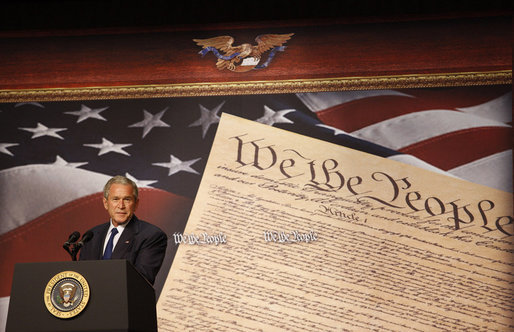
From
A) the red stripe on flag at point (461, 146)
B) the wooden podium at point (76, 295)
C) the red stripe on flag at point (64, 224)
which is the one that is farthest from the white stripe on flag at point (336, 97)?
the wooden podium at point (76, 295)

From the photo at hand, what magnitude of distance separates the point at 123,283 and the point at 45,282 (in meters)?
0.24

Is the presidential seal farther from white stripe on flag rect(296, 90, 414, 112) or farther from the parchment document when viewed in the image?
white stripe on flag rect(296, 90, 414, 112)

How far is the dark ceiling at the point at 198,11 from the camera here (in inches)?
169

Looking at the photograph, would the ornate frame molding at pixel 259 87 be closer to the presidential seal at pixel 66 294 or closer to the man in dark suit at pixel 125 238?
the man in dark suit at pixel 125 238

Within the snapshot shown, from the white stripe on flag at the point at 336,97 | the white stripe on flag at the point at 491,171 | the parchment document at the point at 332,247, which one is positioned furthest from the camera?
the white stripe on flag at the point at 336,97

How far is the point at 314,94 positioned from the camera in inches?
165

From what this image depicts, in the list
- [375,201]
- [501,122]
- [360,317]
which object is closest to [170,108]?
[375,201]

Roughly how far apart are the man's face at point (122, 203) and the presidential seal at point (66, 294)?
1.62 metres

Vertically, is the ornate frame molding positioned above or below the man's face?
above

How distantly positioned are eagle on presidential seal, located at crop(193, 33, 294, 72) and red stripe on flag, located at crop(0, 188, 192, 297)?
0.94 m

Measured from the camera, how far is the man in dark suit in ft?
10.1

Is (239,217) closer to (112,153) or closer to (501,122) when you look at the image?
(112,153)

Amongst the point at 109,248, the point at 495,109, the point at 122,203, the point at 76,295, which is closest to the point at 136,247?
the point at 109,248

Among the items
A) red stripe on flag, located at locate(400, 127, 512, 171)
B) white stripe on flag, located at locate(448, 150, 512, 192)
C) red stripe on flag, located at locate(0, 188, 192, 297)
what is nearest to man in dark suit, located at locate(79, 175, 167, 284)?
red stripe on flag, located at locate(0, 188, 192, 297)
